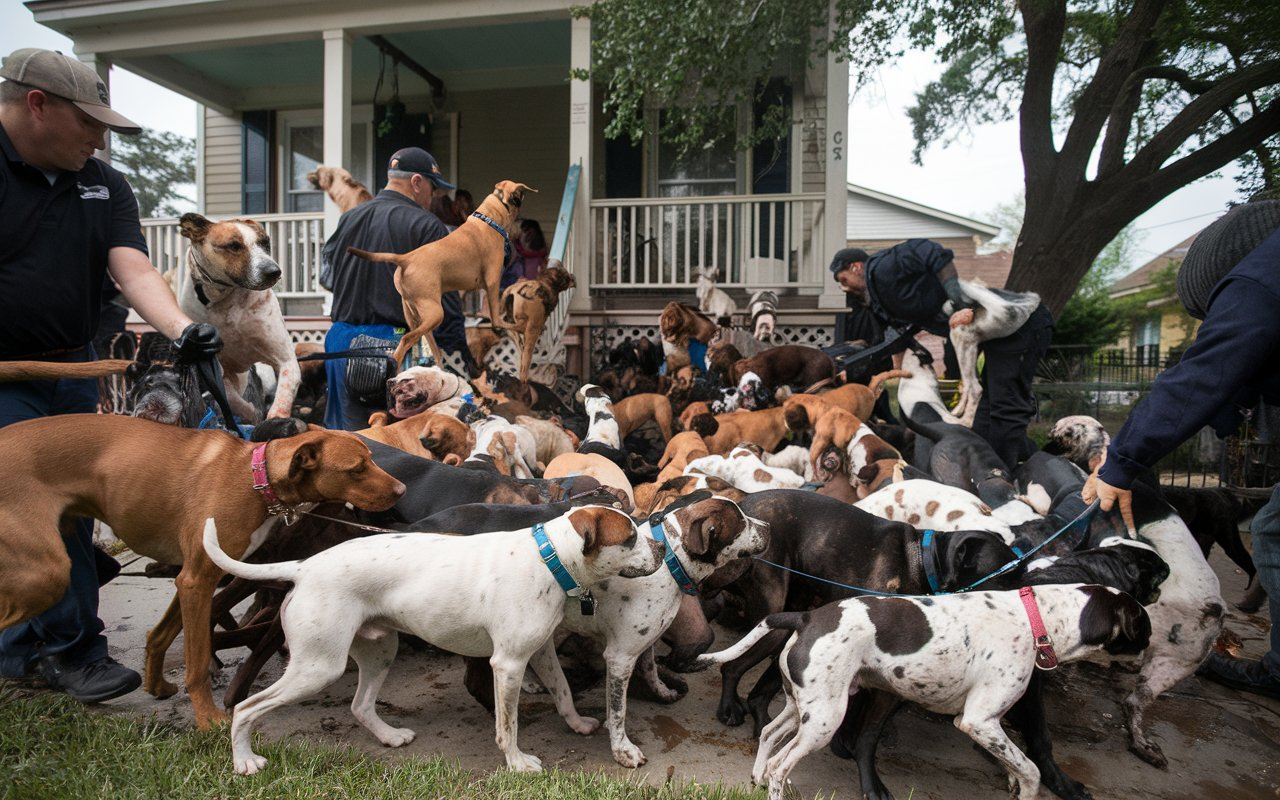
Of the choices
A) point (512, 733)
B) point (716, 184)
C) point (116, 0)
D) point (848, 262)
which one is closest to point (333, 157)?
point (116, 0)

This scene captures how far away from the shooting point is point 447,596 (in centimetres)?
321

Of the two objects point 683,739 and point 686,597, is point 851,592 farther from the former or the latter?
point 683,739

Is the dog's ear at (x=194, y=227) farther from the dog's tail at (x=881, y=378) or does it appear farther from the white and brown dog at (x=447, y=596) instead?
the dog's tail at (x=881, y=378)

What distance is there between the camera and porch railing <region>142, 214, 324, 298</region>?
38.3 ft

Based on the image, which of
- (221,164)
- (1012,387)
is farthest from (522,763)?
(221,164)

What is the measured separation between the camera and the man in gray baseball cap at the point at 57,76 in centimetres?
337

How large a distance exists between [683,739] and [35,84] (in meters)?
3.74

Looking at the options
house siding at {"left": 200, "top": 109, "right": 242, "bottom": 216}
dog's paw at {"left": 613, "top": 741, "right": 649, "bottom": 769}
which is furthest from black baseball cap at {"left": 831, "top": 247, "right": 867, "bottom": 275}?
house siding at {"left": 200, "top": 109, "right": 242, "bottom": 216}

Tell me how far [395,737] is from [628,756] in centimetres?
96

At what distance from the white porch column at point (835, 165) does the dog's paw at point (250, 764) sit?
8.49 meters

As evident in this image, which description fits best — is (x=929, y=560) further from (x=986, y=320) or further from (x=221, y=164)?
(x=221, y=164)

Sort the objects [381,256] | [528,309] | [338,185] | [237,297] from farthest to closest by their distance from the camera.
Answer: [338,185], [528,309], [381,256], [237,297]

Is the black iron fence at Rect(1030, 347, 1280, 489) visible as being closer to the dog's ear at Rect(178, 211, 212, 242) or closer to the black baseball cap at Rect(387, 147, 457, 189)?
the dog's ear at Rect(178, 211, 212, 242)

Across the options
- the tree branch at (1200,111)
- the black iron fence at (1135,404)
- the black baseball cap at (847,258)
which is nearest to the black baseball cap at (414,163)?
the black baseball cap at (847,258)
